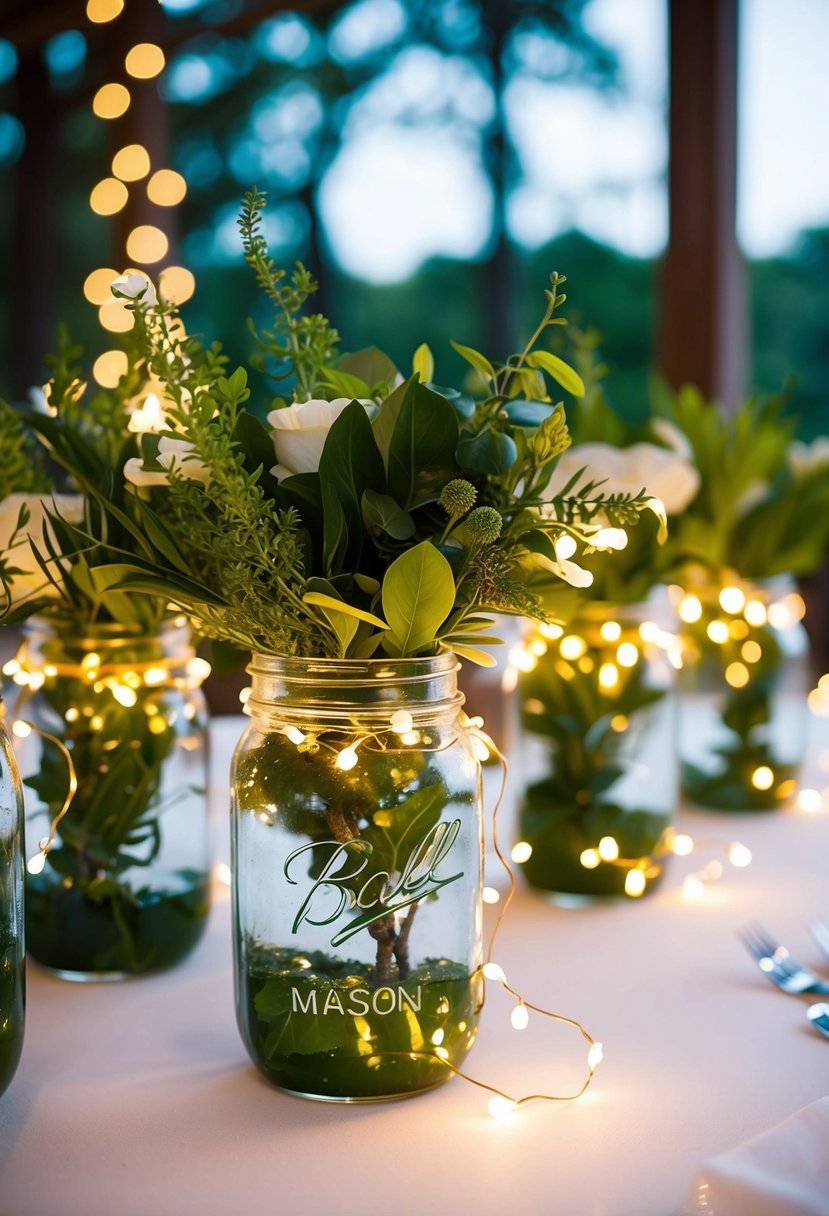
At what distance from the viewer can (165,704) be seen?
0.78 metres

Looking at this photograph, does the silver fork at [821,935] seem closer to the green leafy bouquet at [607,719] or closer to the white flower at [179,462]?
the green leafy bouquet at [607,719]

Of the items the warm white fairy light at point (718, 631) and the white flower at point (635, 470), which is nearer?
the white flower at point (635, 470)

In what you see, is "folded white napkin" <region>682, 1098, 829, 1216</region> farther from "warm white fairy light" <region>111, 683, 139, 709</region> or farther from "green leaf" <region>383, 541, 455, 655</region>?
"warm white fairy light" <region>111, 683, 139, 709</region>

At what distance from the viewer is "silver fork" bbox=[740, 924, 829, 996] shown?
755mm

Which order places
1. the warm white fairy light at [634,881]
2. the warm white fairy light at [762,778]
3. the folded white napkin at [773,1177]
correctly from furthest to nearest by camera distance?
the warm white fairy light at [762,778] → the warm white fairy light at [634,881] → the folded white napkin at [773,1177]

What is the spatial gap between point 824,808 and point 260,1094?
81cm

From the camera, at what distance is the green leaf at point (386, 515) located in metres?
0.58

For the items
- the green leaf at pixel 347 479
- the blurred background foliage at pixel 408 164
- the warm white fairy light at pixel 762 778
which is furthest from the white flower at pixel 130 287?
the blurred background foliage at pixel 408 164

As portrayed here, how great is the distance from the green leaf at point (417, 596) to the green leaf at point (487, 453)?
0.06 m

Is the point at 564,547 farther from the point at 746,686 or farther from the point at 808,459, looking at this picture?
the point at 808,459

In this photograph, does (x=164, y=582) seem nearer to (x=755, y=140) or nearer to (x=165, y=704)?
(x=165, y=704)

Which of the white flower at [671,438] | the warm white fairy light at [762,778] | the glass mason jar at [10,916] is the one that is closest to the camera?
the glass mason jar at [10,916]

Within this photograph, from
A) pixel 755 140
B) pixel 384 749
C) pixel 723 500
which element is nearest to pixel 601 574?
pixel 723 500

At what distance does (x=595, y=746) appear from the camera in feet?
3.15
